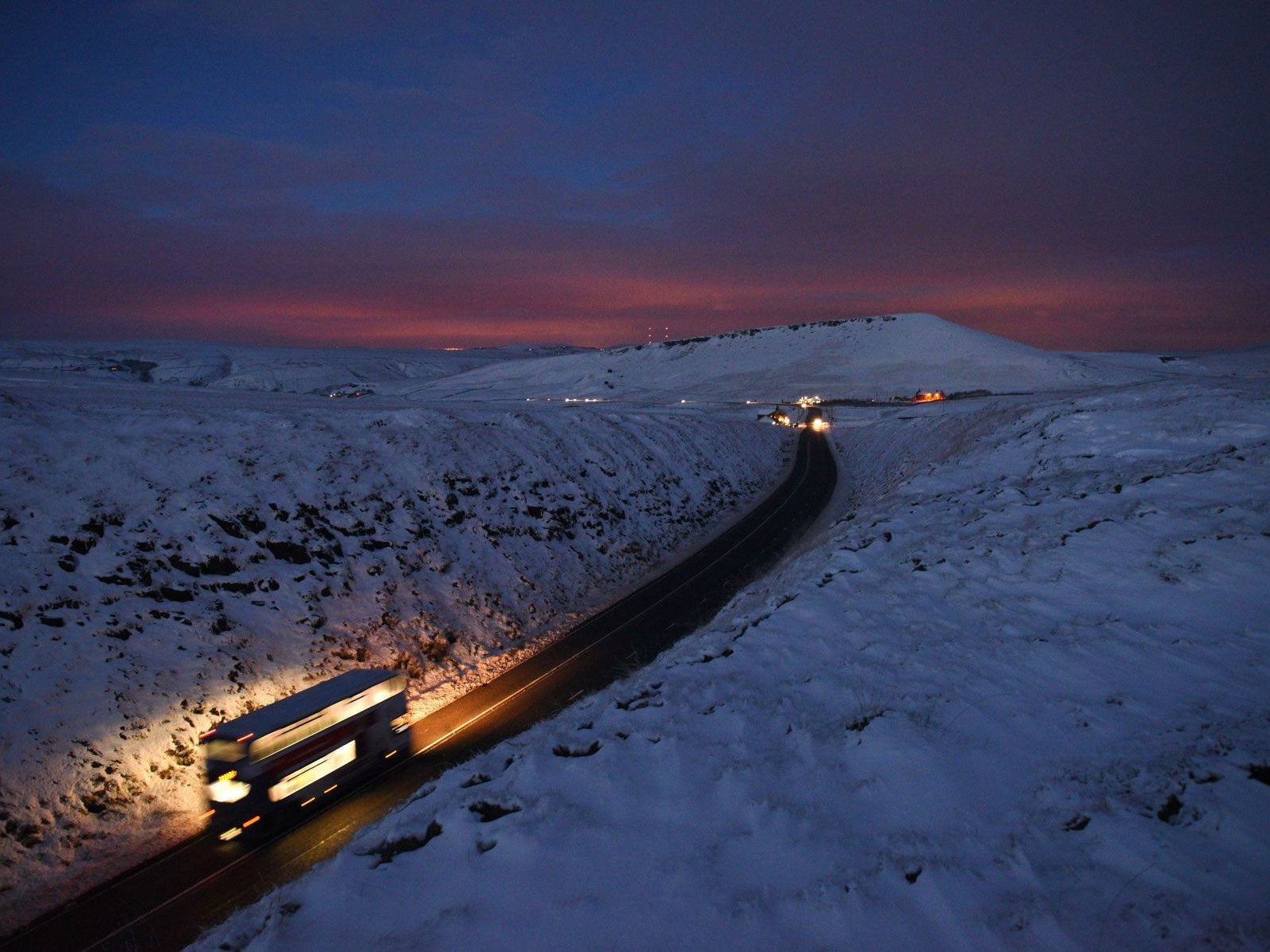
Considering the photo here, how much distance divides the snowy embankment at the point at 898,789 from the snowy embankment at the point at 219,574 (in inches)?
406

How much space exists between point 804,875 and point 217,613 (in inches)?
718

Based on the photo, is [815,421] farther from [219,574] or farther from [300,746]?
[300,746]

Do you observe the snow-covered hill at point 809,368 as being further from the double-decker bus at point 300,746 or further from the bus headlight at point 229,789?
the bus headlight at point 229,789

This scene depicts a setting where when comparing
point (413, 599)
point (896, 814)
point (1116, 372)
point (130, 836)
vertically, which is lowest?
point (130, 836)

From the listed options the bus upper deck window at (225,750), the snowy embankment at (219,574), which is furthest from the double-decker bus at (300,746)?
the snowy embankment at (219,574)

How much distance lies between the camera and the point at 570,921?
566 centimetres

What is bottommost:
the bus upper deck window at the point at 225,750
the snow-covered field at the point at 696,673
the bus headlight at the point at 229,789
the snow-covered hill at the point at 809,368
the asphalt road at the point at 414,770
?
the asphalt road at the point at 414,770

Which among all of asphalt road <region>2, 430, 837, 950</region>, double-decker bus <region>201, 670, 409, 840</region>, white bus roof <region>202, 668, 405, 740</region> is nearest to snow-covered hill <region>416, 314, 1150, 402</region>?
asphalt road <region>2, 430, 837, 950</region>

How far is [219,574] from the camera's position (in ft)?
60.5

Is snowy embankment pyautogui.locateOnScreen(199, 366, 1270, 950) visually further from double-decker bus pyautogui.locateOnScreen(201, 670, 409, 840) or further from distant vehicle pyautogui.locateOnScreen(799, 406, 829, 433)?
distant vehicle pyautogui.locateOnScreen(799, 406, 829, 433)

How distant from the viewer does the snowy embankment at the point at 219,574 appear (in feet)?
44.2

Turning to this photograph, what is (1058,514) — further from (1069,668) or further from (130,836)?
(130,836)

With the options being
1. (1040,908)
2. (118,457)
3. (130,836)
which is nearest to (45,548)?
(118,457)

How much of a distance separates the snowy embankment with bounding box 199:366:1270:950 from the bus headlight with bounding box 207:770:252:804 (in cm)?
613
